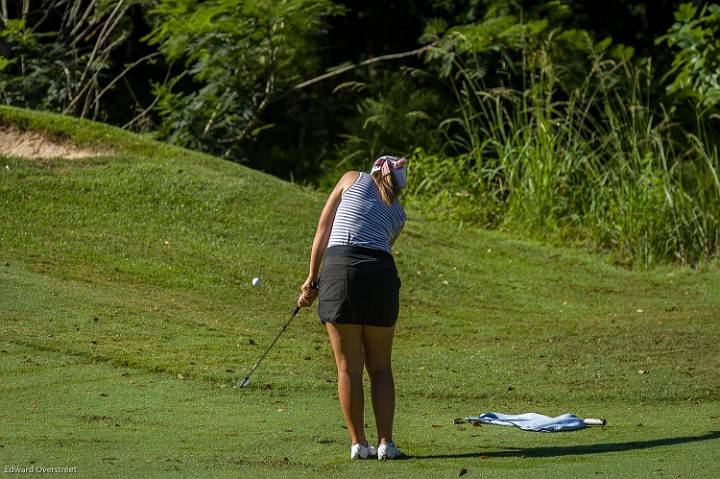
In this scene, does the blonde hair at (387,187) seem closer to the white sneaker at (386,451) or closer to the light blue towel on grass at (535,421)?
the white sneaker at (386,451)

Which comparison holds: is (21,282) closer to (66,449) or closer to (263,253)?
(263,253)

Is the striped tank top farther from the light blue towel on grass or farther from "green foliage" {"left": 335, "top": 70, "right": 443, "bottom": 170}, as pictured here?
"green foliage" {"left": 335, "top": 70, "right": 443, "bottom": 170}

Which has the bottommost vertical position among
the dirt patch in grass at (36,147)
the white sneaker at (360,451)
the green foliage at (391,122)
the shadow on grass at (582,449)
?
the green foliage at (391,122)

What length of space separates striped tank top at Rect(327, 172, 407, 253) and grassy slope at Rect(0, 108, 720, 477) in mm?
1219

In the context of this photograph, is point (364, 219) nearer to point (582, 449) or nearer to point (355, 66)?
point (582, 449)

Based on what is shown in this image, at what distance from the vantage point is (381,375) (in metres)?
6.75

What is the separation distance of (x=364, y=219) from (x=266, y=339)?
16.4 ft

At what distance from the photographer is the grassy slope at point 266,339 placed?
707 centimetres

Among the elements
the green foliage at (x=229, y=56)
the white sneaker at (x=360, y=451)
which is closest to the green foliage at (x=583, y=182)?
the green foliage at (x=229, y=56)

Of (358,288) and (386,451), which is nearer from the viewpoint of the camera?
(358,288)

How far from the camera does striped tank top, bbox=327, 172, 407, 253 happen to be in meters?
6.69

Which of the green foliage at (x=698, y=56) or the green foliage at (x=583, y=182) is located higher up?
the green foliage at (x=698, y=56)

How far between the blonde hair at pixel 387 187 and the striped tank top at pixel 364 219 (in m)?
0.03

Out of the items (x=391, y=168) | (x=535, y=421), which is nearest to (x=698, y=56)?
(x=535, y=421)
